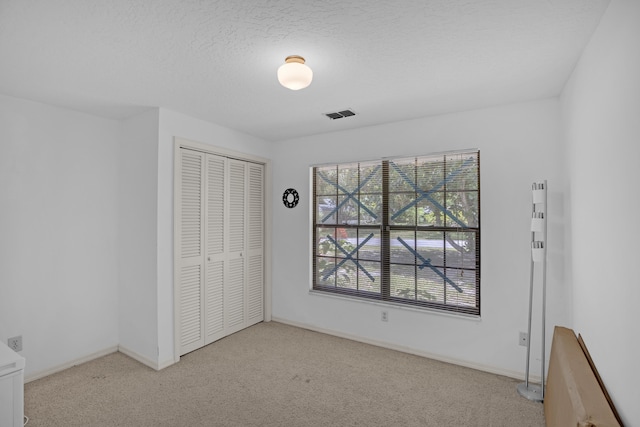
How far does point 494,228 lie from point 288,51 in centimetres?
234

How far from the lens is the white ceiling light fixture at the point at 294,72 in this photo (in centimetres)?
197

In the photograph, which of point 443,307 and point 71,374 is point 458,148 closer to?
point 443,307

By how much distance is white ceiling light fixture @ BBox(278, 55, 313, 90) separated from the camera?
6.48 feet

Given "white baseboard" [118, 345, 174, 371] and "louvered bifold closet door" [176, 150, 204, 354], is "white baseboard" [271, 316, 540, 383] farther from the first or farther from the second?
"white baseboard" [118, 345, 174, 371]

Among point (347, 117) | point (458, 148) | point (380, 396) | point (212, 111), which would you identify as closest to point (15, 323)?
point (212, 111)

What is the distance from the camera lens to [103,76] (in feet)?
7.79

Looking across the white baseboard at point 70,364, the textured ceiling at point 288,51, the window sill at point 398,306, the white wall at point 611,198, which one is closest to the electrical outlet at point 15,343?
the white baseboard at point 70,364

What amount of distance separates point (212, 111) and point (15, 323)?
2.51m

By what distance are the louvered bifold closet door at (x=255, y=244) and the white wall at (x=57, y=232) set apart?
145cm

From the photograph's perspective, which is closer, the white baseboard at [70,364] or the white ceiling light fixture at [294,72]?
the white ceiling light fixture at [294,72]

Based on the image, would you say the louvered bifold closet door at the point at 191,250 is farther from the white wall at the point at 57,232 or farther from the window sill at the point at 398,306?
the window sill at the point at 398,306

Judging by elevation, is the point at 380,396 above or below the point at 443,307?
below

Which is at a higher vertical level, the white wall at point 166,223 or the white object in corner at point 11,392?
the white wall at point 166,223

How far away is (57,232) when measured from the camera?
3047mm
